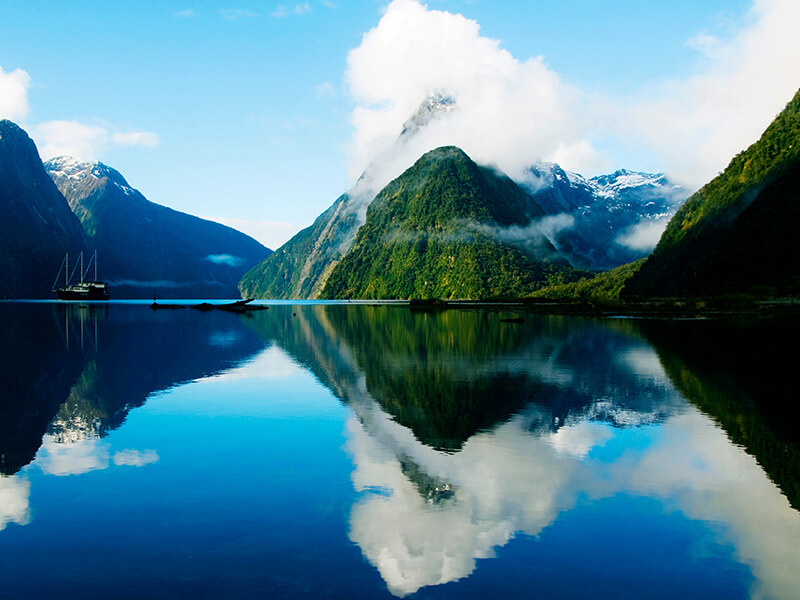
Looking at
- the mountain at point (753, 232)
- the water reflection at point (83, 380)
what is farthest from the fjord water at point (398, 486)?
the mountain at point (753, 232)

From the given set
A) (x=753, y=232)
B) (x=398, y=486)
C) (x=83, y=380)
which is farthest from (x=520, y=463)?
(x=753, y=232)

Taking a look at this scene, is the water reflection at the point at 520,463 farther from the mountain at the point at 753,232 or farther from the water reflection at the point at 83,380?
the mountain at the point at 753,232

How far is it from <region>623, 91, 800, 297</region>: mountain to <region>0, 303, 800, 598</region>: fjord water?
5371 inches

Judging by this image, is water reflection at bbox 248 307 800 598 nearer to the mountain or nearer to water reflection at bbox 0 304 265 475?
water reflection at bbox 0 304 265 475

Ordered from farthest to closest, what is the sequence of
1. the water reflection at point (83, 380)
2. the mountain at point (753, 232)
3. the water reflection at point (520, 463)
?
the mountain at point (753, 232)
the water reflection at point (83, 380)
the water reflection at point (520, 463)

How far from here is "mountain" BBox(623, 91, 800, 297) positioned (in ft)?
509

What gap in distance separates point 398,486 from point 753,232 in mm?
179517

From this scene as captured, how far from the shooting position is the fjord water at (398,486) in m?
12.1

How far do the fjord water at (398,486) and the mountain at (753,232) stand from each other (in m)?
136

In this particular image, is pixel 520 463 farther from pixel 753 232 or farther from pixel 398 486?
pixel 753 232

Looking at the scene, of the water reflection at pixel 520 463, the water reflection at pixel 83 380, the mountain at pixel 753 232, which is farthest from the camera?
the mountain at pixel 753 232

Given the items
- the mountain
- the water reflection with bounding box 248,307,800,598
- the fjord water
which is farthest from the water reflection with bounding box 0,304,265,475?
the mountain

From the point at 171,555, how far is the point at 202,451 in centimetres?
913

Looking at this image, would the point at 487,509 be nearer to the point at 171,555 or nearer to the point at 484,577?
the point at 484,577
